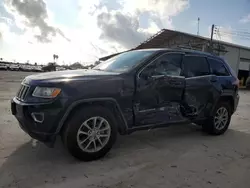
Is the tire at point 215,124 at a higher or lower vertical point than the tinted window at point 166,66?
lower

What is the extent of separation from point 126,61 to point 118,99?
1018 millimetres

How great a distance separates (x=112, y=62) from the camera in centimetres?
498

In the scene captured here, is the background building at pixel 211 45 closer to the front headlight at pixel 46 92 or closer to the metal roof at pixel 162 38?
the metal roof at pixel 162 38

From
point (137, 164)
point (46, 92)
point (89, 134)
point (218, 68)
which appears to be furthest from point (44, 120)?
point (218, 68)

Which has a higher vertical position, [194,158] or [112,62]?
[112,62]

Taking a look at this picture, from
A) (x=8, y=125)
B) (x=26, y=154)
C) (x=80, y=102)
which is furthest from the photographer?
(x=8, y=125)

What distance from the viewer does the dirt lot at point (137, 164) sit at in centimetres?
322

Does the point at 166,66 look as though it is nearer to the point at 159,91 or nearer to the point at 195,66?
the point at 159,91

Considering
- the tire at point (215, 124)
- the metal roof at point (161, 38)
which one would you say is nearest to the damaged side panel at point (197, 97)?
the tire at point (215, 124)

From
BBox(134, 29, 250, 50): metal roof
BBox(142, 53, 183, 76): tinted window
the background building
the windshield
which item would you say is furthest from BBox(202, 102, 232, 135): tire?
BBox(134, 29, 250, 50): metal roof

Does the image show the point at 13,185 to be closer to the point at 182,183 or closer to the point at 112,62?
the point at 182,183

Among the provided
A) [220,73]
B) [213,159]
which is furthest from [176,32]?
[213,159]

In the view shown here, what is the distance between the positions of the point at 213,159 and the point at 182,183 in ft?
3.82

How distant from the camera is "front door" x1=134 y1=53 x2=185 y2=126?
4.19 m
